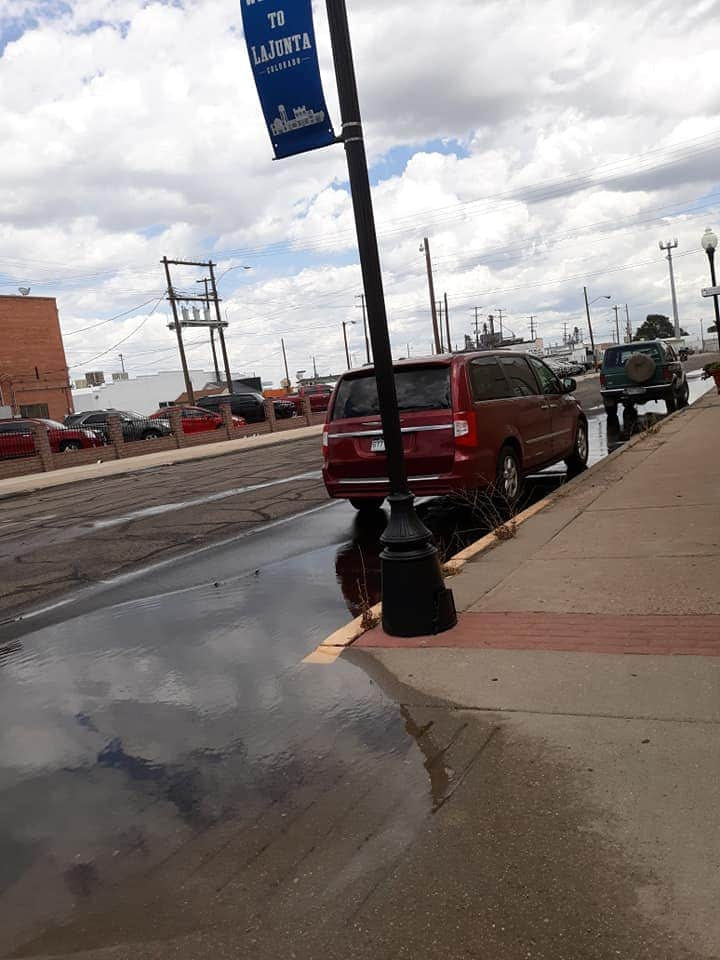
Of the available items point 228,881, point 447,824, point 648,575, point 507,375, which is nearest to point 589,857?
point 447,824

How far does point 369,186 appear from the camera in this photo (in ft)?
17.9

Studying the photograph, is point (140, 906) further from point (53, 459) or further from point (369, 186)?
point (53, 459)

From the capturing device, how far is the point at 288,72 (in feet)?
17.4

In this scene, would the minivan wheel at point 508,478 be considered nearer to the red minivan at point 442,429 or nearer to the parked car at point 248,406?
the red minivan at point 442,429

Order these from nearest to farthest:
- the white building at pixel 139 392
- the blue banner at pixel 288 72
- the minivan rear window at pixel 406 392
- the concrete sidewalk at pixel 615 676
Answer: the concrete sidewalk at pixel 615 676 → the blue banner at pixel 288 72 → the minivan rear window at pixel 406 392 → the white building at pixel 139 392

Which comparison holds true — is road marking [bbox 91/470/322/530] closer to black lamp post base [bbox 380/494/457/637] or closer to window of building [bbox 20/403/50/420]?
black lamp post base [bbox 380/494/457/637]

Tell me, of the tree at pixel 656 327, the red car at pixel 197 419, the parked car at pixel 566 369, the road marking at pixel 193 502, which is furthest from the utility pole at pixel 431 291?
the tree at pixel 656 327

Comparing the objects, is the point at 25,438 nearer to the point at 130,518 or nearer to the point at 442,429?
the point at 130,518

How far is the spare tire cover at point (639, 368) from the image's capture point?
19938mm

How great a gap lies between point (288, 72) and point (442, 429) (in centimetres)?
425

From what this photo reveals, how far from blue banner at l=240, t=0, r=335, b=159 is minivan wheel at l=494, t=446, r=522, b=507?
494 cm

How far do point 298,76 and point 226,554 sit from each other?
5.07m

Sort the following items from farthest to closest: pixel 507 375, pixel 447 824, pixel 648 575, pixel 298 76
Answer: pixel 507 375 → pixel 648 575 → pixel 298 76 → pixel 447 824

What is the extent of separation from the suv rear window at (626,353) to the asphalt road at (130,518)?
6.14ft
